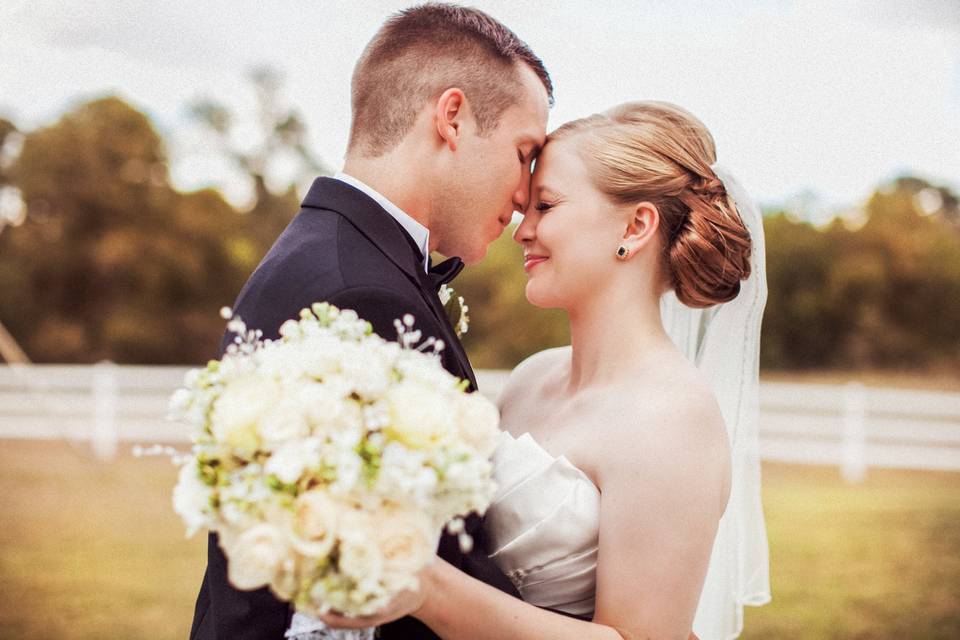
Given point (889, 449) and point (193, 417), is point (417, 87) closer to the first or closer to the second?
point (193, 417)

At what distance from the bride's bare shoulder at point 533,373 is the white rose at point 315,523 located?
1.75m

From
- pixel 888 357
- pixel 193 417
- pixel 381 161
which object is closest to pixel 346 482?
pixel 193 417

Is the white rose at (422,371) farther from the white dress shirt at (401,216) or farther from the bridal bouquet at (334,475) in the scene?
the white dress shirt at (401,216)

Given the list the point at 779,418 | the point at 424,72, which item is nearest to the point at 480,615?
the point at 424,72

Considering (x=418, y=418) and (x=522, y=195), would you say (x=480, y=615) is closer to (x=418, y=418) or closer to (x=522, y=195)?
(x=418, y=418)

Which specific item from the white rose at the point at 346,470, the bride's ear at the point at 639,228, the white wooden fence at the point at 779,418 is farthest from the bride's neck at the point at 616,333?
the white wooden fence at the point at 779,418

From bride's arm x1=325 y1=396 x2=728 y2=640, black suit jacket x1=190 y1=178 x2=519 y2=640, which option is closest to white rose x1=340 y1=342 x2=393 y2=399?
black suit jacket x1=190 y1=178 x2=519 y2=640

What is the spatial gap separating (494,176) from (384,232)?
0.51 metres

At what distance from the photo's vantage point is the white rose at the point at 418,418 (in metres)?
1.66

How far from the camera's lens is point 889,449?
12.8 m

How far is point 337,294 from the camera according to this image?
225cm

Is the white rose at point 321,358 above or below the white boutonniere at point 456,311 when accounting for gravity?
below

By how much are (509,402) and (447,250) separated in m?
0.67

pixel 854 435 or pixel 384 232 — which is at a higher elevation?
pixel 854 435
